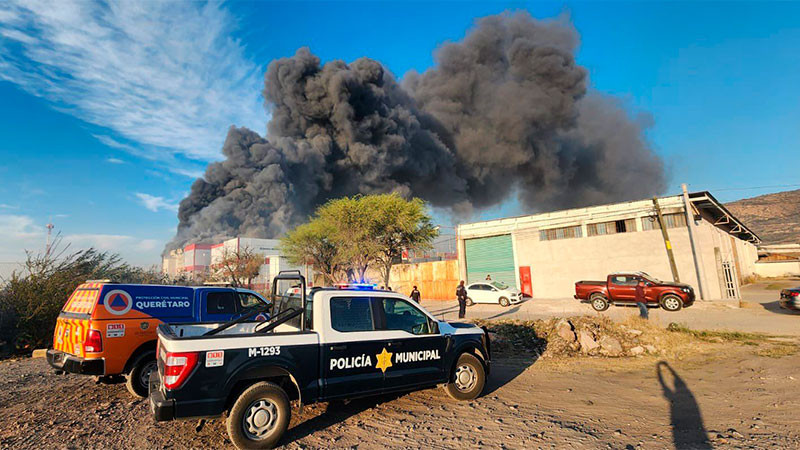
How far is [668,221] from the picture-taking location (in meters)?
22.6

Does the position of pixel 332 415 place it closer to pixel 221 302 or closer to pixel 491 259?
pixel 221 302

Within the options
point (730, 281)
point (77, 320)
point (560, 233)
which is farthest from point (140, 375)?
point (730, 281)

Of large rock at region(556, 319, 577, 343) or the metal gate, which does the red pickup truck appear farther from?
large rock at region(556, 319, 577, 343)

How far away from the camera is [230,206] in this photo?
56562 millimetres

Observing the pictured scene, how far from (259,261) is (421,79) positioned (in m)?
54.9

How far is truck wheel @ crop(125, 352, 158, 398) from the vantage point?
5.91 metres

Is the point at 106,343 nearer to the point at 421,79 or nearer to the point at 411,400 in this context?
the point at 411,400

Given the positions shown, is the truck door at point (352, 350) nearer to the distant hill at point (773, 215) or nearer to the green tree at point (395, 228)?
the green tree at point (395, 228)

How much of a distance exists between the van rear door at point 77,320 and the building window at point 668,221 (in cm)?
2619

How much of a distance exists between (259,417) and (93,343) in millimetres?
3334

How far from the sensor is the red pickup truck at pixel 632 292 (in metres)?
16.3

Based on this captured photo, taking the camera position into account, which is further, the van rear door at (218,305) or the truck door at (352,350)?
the van rear door at (218,305)

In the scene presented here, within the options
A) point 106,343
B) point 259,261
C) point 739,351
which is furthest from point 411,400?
point 259,261

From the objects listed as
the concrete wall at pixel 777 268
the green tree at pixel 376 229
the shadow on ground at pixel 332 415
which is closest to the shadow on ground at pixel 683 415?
the shadow on ground at pixel 332 415
